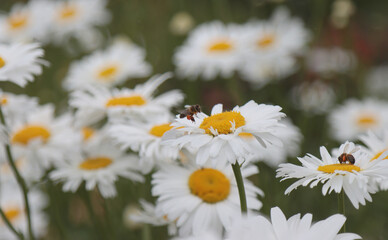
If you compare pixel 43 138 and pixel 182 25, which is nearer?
pixel 43 138

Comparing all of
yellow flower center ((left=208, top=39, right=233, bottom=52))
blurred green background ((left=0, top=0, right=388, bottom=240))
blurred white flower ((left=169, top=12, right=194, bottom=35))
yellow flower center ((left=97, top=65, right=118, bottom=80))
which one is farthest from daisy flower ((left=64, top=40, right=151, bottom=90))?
blurred white flower ((left=169, top=12, right=194, bottom=35))

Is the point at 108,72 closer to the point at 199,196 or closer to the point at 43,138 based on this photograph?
the point at 43,138

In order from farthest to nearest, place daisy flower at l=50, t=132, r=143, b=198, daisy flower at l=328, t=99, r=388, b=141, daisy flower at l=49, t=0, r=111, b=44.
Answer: daisy flower at l=49, t=0, r=111, b=44 → daisy flower at l=328, t=99, r=388, b=141 → daisy flower at l=50, t=132, r=143, b=198

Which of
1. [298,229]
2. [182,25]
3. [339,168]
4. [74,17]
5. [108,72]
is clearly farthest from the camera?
[74,17]

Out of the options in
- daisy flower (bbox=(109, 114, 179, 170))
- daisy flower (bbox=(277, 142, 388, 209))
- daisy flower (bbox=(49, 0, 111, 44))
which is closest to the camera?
daisy flower (bbox=(277, 142, 388, 209))

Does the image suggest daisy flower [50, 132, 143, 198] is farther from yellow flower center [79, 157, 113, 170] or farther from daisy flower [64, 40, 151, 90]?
daisy flower [64, 40, 151, 90]

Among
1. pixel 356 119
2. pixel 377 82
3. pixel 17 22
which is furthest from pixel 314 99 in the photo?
pixel 17 22

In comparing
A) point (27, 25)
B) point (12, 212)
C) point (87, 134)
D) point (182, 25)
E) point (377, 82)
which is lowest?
point (12, 212)
